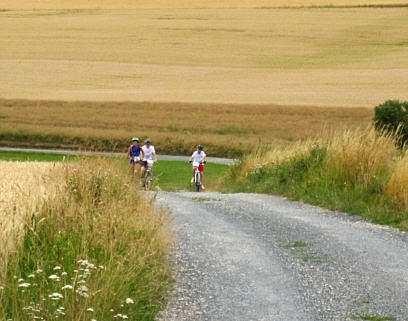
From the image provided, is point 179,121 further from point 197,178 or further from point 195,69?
point 197,178

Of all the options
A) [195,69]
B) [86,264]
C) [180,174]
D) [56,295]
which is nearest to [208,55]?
[195,69]

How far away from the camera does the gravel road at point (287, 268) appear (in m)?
8.52

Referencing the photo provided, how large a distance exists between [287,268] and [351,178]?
6701mm

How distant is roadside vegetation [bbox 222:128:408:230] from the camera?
14844 mm

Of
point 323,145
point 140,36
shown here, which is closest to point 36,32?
point 140,36

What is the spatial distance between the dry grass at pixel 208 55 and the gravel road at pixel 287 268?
4719cm

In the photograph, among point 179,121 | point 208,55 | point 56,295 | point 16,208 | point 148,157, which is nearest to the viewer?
point 56,295

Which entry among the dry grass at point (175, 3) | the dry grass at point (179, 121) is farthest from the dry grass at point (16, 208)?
the dry grass at point (175, 3)

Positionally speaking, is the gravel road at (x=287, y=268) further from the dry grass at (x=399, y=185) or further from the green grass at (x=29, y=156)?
the green grass at (x=29, y=156)

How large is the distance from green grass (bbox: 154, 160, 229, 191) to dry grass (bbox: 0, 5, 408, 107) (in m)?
20.8

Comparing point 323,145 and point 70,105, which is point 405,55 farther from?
point 323,145

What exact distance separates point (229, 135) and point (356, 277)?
41555mm

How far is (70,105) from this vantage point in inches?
2371

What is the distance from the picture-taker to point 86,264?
788 centimetres
